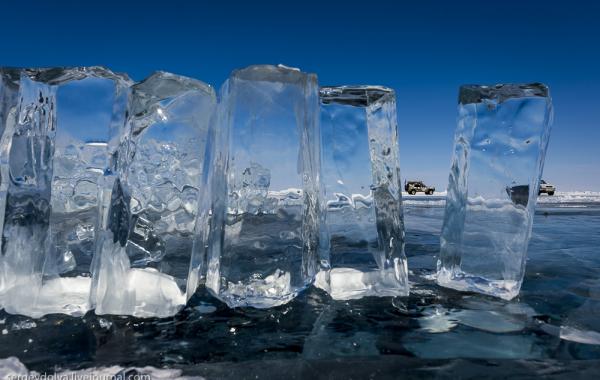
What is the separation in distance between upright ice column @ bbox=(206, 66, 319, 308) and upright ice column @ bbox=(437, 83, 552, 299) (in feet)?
2.34

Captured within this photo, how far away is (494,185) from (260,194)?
3.26ft

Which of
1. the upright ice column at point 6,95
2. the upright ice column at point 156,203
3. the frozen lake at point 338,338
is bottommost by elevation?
the frozen lake at point 338,338

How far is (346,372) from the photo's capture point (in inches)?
32.1

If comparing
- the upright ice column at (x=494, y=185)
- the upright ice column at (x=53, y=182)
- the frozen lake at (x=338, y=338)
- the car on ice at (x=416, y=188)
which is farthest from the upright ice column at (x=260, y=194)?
the car on ice at (x=416, y=188)

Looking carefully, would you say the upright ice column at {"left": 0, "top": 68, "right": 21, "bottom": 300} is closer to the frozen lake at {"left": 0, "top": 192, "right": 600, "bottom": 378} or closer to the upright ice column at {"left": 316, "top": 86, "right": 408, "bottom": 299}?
the frozen lake at {"left": 0, "top": 192, "right": 600, "bottom": 378}

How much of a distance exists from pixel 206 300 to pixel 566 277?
166 cm

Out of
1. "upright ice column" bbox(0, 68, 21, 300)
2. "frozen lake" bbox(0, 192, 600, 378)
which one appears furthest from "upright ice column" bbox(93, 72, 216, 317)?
"upright ice column" bbox(0, 68, 21, 300)

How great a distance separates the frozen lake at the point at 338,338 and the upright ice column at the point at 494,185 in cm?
13

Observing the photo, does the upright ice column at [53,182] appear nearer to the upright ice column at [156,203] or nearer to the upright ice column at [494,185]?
the upright ice column at [156,203]

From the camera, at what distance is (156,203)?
130cm

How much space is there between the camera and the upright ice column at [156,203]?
1.22 meters

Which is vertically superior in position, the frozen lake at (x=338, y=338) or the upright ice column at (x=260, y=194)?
the upright ice column at (x=260, y=194)

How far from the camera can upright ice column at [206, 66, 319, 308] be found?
131 centimetres

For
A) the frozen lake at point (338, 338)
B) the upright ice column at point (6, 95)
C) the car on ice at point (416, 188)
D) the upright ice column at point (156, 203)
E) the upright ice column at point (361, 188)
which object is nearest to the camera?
the frozen lake at point (338, 338)
